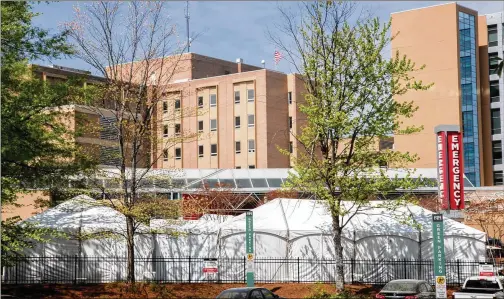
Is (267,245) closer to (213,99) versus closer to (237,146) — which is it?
(237,146)

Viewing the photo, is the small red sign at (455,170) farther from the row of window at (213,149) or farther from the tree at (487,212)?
the row of window at (213,149)

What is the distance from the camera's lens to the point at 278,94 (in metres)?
94.6

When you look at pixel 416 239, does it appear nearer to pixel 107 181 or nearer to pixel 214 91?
pixel 107 181

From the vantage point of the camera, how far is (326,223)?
3678cm

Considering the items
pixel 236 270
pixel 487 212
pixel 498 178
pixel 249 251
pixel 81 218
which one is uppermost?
pixel 498 178

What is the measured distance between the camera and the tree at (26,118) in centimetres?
2703

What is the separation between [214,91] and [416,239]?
6287 centimetres

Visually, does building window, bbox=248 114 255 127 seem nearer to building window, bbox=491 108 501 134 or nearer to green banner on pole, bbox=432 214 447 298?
building window, bbox=491 108 501 134

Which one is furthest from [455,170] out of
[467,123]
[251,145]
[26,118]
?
[251,145]

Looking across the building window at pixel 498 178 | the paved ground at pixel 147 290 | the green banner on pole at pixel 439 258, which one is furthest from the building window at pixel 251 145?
the green banner on pole at pixel 439 258

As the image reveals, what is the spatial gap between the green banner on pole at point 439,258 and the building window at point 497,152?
70.9 m

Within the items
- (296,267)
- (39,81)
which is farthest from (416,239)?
(39,81)

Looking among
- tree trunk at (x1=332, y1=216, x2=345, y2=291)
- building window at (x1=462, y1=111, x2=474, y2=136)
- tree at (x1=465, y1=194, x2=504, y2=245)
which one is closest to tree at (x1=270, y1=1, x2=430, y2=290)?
tree trunk at (x1=332, y1=216, x2=345, y2=291)

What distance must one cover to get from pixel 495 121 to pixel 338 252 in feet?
212
